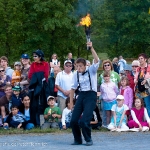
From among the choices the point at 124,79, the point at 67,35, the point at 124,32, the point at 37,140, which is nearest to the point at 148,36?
the point at 124,32

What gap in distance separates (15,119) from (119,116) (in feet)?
8.54

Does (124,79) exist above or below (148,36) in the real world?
below

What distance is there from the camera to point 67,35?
35.7 meters

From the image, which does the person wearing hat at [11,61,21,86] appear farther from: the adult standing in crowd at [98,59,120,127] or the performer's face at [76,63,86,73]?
the performer's face at [76,63,86,73]

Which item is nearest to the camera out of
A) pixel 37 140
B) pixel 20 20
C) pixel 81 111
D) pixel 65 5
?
pixel 81 111

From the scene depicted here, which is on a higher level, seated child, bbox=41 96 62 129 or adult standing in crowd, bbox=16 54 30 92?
adult standing in crowd, bbox=16 54 30 92

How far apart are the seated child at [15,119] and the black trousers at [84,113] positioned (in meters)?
2.81

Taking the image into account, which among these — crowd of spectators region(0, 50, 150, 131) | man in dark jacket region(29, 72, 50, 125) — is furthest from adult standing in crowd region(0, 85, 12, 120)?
man in dark jacket region(29, 72, 50, 125)

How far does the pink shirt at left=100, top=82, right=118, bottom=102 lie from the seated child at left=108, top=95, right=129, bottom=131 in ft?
1.06

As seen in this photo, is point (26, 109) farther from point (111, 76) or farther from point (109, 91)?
point (111, 76)

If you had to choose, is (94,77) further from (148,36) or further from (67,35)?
(148,36)

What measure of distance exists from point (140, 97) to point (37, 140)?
3334mm

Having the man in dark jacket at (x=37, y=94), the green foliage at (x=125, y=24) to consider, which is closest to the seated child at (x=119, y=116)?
the man in dark jacket at (x=37, y=94)

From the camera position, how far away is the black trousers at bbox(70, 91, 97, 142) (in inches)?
406
